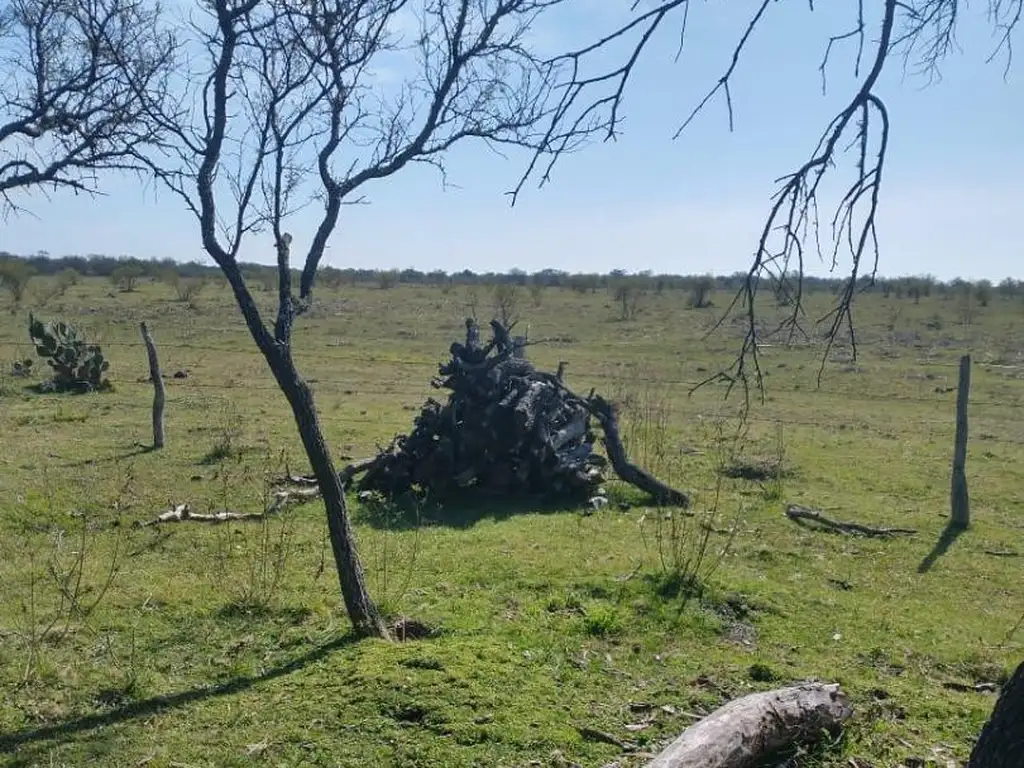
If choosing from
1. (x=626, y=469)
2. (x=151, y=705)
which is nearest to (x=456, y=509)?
(x=626, y=469)

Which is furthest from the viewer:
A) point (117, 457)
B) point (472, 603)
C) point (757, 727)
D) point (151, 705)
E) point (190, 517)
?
point (117, 457)

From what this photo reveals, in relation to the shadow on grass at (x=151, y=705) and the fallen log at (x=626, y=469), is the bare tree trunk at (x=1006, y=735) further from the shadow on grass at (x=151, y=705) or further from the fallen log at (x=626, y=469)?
the fallen log at (x=626, y=469)

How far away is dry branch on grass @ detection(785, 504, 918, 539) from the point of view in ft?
30.3

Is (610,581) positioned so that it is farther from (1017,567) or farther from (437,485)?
(1017,567)

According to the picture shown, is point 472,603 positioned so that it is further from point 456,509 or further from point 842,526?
point 842,526

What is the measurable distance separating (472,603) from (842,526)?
14.9 feet

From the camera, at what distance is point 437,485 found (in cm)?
987

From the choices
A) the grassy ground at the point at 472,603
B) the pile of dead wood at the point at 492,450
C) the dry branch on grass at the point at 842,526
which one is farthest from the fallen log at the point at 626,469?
the dry branch on grass at the point at 842,526

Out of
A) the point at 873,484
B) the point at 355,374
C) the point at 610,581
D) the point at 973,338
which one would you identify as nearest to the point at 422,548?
the point at 610,581

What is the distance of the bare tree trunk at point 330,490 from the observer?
535 cm

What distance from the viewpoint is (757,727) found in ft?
13.7

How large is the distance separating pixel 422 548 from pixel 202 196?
3882 mm

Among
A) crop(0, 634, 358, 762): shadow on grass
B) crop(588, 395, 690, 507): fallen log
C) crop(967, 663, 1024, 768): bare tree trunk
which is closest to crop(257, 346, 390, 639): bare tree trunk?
crop(0, 634, 358, 762): shadow on grass

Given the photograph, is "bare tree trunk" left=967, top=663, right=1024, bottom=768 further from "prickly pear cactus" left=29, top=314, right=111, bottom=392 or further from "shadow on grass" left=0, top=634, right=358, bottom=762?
"prickly pear cactus" left=29, top=314, right=111, bottom=392
